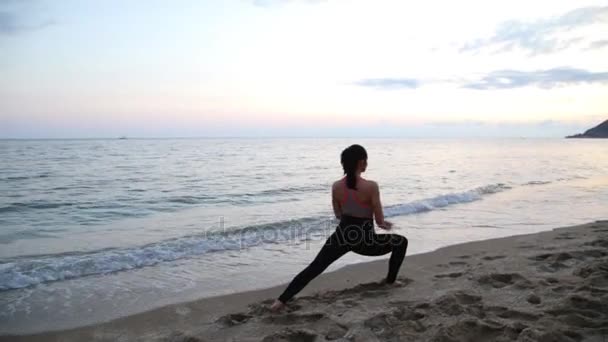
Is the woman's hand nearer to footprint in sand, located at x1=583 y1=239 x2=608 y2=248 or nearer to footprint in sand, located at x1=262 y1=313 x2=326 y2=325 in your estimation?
footprint in sand, located at x1=262 y1=313 x2=326 y2=325

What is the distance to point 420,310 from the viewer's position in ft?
14.0

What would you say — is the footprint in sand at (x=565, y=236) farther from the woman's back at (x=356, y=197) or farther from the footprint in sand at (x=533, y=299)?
the woman's back at (x=356, y=197)

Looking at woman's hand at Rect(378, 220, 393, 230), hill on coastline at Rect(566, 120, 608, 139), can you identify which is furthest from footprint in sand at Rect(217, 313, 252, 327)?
hill on coastline at Rect(566, 120, 608, 139)

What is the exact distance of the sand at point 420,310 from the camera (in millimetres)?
3766

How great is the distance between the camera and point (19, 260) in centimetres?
760

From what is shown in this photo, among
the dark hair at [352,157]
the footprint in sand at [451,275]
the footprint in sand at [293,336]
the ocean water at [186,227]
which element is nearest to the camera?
the footprint in sand at [293,336]

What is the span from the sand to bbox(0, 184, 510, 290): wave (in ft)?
7.63

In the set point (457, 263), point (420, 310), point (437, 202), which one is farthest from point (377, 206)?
point (437, 202)

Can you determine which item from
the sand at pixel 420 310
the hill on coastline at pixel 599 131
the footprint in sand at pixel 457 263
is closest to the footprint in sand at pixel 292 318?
the sand at pixel 420 310

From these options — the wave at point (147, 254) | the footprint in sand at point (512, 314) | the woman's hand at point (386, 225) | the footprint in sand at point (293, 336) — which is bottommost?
the wave at point (147, 254)

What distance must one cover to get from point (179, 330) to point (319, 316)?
4.54 feet

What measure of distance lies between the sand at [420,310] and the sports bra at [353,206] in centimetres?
93

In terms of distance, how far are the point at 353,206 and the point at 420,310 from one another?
1210 mm

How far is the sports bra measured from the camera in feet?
15.4
